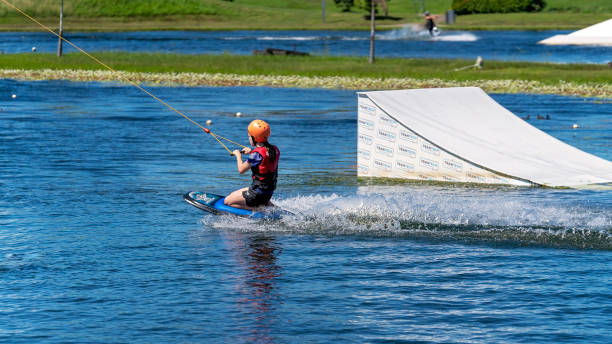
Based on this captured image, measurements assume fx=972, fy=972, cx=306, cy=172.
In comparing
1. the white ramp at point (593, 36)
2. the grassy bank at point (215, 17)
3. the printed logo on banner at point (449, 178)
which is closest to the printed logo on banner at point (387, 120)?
the printed logo on banner at point (449, 178)

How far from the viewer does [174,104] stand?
130 feet

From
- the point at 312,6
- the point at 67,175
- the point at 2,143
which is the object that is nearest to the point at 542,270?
the point at 67,175

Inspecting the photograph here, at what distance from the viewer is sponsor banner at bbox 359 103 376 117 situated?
67.0 ft

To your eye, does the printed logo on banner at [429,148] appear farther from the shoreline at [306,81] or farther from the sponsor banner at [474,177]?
the shoreline at [306,81]

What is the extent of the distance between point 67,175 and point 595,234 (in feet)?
37.3

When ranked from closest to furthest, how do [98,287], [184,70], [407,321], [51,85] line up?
1. [407,321]
2. [98,287]
3. [51,85]
4. [184,70]

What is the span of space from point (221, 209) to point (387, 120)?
19.6ft

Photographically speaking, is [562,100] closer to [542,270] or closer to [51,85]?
[51,85]

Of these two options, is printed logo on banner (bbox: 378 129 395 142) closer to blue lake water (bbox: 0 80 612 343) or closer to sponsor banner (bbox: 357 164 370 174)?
sponsor banner (bbox: 357 164 370 174)

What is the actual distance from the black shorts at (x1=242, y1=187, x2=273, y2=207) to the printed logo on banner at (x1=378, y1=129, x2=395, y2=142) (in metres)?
5.84

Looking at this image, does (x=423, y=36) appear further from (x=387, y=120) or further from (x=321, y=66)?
(x=387, y=120)

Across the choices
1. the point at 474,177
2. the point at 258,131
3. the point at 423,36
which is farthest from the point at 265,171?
the point at 423,36

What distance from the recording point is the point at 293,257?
43.5ft

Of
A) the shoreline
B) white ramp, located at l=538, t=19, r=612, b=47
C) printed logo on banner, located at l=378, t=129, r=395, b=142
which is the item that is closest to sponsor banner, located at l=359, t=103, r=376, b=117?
printed logo on banner, located at l=378, t=129, r=395, b=142
